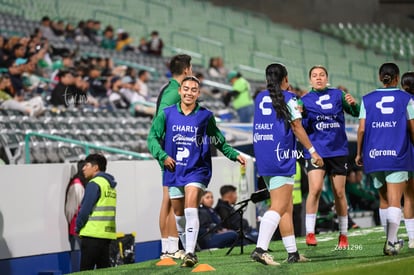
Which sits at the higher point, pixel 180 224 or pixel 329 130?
pixel 329 130

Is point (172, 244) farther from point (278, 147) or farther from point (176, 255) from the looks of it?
point (278, 147)

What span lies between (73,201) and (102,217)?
1.43m

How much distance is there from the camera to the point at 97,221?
12219 mm

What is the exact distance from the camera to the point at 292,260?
384 inches

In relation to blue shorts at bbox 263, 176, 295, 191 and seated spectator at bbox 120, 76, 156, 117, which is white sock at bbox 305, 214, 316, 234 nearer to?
blue shorts at bbox 263, 176, 295, 191

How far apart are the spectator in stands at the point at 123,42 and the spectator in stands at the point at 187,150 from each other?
16652 mm

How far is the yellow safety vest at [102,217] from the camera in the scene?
12195 mm

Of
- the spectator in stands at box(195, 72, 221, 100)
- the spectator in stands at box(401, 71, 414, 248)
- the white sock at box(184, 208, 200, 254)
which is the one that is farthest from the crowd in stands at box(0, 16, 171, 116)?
the spectator in stands at box(401, 71, 414, 248)

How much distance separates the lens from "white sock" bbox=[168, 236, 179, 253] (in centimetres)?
1095

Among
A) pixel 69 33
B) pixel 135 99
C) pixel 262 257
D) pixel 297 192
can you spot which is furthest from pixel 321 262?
pixel 69 33

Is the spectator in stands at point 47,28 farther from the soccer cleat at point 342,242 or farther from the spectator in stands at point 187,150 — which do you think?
the spectator in stands at point 187,150

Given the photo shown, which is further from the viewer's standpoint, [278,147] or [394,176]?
[394,176]

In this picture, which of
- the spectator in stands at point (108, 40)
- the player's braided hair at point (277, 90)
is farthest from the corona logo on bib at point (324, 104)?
the spectator in stands at point (108, 40)

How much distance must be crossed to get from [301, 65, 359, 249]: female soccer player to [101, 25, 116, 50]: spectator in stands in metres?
15.1
